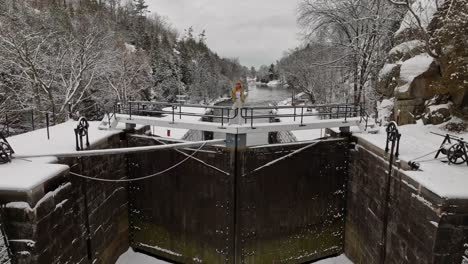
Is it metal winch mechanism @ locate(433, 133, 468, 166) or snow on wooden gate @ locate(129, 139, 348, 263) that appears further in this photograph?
snow on wooden gate @ locate(129, 139, 348, 263)

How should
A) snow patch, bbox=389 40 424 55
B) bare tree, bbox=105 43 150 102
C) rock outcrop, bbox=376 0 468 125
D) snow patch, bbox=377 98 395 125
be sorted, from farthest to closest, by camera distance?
1. bare tree, bbox=105 43 150 102
2. snow patch, bbox=377 98 395 125
3. snow patch, bbox=389 40 424 55
4. rock outcrop, bbox=376 0 468 125

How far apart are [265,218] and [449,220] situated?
204 inches

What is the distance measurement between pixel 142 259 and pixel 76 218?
362 centimetres

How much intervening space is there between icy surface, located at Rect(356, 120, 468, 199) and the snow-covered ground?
4195 mm

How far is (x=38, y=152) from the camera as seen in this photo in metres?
6.96

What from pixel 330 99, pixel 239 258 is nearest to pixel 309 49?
pixel 330 99

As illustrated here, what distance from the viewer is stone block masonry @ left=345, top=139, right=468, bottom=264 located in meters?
5.46

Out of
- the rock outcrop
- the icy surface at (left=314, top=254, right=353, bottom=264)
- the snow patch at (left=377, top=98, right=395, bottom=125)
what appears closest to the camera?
the rock outcrop

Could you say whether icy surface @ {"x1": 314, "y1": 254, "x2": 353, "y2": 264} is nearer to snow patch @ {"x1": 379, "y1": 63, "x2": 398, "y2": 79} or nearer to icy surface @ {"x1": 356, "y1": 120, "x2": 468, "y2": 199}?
icy surface @ {"x1": 356, "y1": 120, "x2": 468, "y2": 199}

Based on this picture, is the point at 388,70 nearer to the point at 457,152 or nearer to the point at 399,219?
the point at 457,152

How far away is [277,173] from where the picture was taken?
950 cm

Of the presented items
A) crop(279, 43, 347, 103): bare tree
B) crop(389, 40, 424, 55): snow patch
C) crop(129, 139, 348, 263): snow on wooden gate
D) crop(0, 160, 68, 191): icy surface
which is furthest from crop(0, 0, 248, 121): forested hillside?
crop(389, 40, 424, 55): snow patch

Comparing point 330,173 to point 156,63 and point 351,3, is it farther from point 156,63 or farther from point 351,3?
point 156,63

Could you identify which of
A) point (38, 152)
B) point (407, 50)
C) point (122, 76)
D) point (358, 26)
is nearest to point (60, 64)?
point (122, 76)
